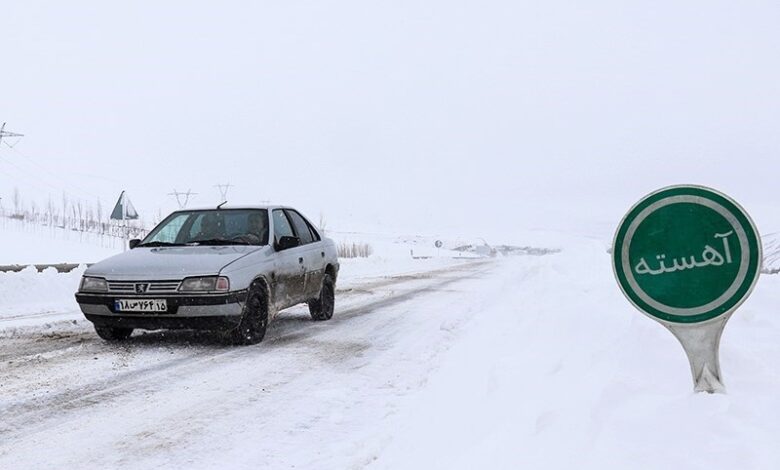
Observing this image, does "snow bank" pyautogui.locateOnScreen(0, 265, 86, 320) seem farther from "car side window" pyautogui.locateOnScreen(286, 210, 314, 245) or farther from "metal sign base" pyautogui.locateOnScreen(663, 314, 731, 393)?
"metal sign base" pyautogui.locateOnScreen(663, 314, 731, 393)

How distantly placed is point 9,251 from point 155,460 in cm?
2568

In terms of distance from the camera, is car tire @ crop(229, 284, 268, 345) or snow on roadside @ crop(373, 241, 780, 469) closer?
snow on roadside @ crop(373, 241, 780, 469)

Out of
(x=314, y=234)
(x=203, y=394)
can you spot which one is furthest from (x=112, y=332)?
(x=314, y=234)

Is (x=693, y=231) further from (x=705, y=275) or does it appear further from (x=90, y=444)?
(x=90, y=444)

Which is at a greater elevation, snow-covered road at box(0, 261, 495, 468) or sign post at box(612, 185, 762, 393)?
sign post at box(612, 185, 762, 393)

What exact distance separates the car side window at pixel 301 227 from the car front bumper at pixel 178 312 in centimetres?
228

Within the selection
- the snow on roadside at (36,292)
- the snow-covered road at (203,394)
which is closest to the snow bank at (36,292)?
the snow on roadside at (36,292)

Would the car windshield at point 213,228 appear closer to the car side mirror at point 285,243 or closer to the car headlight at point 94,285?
the car side mirror at point 285,243

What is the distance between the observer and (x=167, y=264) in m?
6.15

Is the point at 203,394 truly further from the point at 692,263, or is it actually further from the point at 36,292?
the point at 36,292

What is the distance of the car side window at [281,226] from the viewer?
24.8 feet

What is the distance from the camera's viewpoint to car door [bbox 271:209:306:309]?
707 centimetres

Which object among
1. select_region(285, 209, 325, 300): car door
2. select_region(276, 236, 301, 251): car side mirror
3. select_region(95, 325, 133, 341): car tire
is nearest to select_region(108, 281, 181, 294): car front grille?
select_region(95, 325, 133, 341): car tire

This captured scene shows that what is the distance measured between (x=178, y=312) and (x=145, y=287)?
0.41 meters
